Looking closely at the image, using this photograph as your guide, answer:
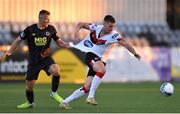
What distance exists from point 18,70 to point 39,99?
313 inches

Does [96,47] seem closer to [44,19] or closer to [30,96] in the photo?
[44,19]

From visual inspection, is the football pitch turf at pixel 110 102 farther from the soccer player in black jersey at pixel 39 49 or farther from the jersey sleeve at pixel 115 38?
the jersey sleeve at pixel 115 38

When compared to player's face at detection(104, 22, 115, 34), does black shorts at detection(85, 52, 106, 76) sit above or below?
below

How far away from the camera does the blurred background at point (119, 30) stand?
2467cm

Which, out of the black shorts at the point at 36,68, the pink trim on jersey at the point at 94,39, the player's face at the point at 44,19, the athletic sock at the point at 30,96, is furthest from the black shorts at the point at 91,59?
the athletic sock at the point at 30,96

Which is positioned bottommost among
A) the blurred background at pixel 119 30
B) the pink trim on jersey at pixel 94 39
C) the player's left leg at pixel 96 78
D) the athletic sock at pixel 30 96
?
the blurred background at pixel 119 30

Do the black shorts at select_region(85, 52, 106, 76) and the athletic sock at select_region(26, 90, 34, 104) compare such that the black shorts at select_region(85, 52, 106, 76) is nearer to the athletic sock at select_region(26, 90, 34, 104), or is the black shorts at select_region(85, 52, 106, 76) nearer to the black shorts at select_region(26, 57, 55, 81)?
the black shorts at select_region(26, 57, 55, 81)

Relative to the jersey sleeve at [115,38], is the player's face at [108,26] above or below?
above

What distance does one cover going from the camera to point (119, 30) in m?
29.7

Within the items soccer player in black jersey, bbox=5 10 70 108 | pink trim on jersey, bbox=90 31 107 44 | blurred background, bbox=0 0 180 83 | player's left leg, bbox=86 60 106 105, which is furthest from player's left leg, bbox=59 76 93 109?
blurred background, bbox=0 0 180 83

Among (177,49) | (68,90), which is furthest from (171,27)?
(68,90)

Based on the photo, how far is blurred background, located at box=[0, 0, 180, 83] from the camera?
80.9 ft

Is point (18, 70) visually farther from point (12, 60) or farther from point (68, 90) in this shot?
point (68, 90)

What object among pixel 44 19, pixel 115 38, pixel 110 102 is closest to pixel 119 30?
pixel 110 102
